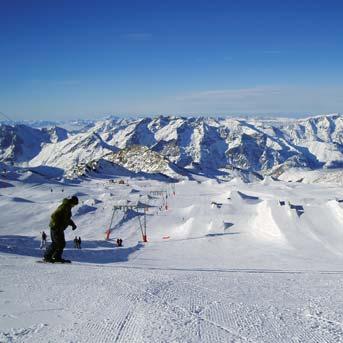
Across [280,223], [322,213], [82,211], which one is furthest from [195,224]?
[82,211]

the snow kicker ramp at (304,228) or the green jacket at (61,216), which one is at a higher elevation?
the green jacket at (61,216)

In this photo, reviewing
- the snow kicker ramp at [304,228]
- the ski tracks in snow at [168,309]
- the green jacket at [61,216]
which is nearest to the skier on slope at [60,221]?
the green jacket at [61,216]

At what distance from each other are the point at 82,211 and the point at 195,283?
57.9 meters

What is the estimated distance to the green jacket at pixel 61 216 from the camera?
12.8 meters

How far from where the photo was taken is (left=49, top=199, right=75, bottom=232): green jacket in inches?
502

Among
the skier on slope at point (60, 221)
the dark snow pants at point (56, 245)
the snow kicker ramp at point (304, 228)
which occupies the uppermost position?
the skier on slope at point (60, 221)

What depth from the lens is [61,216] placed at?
42.1 feet

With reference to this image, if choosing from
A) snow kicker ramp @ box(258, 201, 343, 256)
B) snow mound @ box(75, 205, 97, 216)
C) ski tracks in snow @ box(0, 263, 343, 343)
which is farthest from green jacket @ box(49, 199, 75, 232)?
snow mound @ box(75, 205, 97, 216)

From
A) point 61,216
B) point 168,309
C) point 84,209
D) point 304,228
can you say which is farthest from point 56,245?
point 84,209

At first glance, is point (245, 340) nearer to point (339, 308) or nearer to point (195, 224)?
point (339, 308)

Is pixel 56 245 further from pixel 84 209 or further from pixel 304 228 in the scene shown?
pixel 84 209

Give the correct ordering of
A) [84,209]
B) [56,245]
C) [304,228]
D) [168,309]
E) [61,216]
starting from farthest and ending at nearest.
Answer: [84,209], [304,228], [56,245], [61,216], [168,309]

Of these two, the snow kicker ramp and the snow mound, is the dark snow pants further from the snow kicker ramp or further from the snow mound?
the snow mound

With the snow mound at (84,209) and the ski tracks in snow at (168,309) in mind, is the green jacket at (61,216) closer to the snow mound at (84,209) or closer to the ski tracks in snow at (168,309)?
the ski tracks in snow at (168,309)
